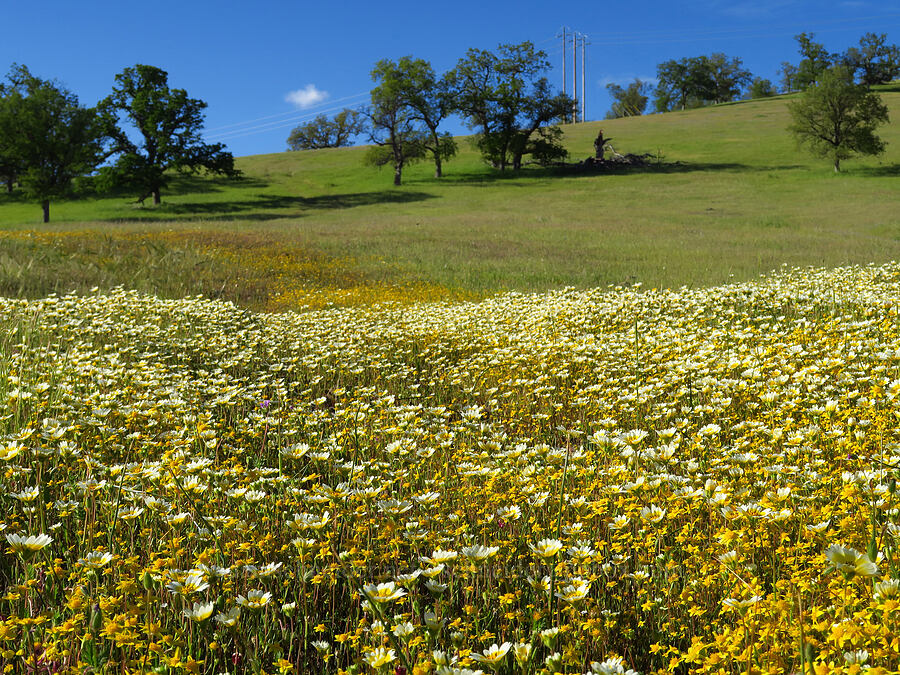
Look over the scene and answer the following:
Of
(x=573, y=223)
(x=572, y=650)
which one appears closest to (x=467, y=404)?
(x=572, y=650)

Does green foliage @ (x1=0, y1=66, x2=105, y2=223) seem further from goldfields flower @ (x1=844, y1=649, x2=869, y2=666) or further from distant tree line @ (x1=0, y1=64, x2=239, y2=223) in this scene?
goldfields flower @ (x1=844, y1=649, x2=869, y2=666)

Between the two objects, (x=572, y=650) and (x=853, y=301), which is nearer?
(x=572, y=650)

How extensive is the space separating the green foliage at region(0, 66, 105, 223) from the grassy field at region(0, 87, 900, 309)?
11.6ft

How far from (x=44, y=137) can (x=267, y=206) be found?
1467 centimetres

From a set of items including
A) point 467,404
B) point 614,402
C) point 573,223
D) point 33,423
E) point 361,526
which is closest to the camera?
point 361,526

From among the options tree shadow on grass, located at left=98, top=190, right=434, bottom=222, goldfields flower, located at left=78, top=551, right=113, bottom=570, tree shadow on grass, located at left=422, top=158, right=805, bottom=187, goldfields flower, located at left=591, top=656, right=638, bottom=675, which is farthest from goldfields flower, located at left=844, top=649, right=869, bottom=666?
tree shadow on grass, located at left=422, top=158, right=805, bottom=187

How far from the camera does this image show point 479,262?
18.6m

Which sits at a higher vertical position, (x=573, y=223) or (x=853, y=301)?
(x=573, y=223)

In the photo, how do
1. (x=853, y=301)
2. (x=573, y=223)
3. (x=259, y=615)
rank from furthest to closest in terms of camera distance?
(x=573, y=223) → (x=853, y=301) → (x=259, y=615)

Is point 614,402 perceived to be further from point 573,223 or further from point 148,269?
point 573,223

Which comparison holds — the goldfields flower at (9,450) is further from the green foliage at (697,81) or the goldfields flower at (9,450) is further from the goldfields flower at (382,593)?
the green foliage at (697,81)

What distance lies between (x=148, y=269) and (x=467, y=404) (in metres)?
10.8

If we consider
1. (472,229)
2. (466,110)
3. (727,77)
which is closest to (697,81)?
(727,77)

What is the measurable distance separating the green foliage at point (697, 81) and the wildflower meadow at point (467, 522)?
133523mm
